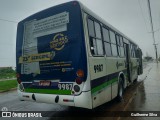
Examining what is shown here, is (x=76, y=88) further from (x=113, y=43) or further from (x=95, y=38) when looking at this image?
(x=113, y=43)

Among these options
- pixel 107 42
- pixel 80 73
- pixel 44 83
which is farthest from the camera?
pixel 107 42

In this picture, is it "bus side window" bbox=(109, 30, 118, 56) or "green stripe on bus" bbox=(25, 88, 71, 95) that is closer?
"green stripe on bus" bbox=(25, 88, 71, 95)

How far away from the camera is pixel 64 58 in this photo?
18.9ft

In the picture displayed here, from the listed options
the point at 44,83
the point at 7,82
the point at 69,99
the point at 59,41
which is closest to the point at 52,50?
the point at 59,41

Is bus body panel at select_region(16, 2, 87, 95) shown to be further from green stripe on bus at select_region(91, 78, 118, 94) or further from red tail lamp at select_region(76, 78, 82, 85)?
green stripe on bus at select_region(91, 78, 118, 94)

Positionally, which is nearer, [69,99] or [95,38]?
[69,99]

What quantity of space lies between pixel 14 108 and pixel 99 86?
4.06 metres

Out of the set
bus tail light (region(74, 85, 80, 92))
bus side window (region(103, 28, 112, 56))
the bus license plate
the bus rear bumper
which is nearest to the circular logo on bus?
the bus license plate

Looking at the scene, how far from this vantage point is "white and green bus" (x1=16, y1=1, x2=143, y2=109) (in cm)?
550

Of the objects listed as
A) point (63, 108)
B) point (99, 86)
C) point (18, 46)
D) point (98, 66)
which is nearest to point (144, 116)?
point (99, 86)

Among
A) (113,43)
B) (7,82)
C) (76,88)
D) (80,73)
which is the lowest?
(7,82)

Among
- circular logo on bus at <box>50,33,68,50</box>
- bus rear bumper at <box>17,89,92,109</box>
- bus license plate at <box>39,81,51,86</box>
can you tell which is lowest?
bus rear bumper at <box>17,89,92,109</box>

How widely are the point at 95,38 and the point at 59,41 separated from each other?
1.11 meters

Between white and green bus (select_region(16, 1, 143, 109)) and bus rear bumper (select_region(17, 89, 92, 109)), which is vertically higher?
white and green bus (select_region(16, 1, 143, 109))
